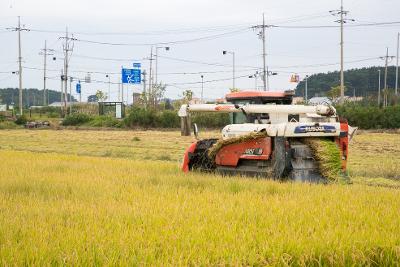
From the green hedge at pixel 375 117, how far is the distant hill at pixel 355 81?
62.9 meters

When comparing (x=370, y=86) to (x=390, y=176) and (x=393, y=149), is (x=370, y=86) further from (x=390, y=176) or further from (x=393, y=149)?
(x=390, y=176)

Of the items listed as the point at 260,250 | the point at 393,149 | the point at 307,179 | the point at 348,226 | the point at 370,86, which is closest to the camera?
the point at 260,250

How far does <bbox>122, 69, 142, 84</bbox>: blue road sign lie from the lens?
192ft

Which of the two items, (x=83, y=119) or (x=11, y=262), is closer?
(x=11, y=262)

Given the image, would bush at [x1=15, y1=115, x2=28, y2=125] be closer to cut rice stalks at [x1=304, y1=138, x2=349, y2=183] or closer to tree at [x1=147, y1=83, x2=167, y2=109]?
tree at [x1=147, y1=83, x2=167, y2=109]

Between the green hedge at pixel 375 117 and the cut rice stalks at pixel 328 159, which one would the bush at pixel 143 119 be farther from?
the cut rice stalks at pixel 328 159

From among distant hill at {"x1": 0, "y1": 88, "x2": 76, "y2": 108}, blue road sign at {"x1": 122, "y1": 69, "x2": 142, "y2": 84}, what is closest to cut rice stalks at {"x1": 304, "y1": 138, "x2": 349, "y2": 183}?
blue road sign at {"x1": 122, "y1": 69, "x2": 142, "y2": 84}

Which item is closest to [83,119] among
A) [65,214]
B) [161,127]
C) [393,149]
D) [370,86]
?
[161,127]

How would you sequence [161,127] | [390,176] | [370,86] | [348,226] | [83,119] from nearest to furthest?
[348,226] < [390,176] < [161,127] < [83,119] < [370,86]

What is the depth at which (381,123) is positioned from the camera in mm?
37906

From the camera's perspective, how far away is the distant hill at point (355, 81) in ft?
343

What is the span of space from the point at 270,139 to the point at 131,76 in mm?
48960

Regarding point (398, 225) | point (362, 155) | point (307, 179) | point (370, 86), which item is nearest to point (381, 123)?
point (362, 155)

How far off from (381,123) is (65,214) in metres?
33.9
